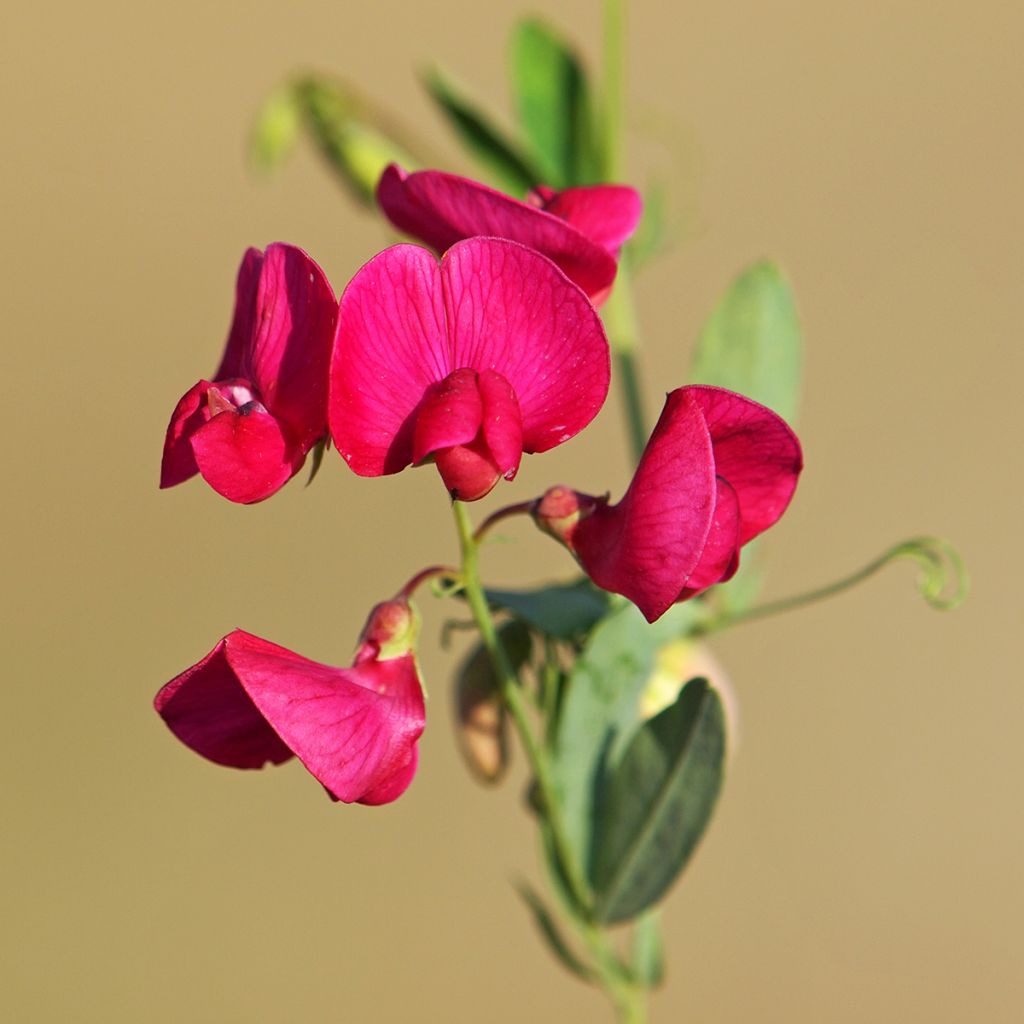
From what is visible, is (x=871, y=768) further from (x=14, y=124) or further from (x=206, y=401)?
(x=14, y=124)

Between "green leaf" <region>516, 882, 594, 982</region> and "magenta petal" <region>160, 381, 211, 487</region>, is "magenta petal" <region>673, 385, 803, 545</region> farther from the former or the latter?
"green leaf" <region>516, 882, 594, 982</region>

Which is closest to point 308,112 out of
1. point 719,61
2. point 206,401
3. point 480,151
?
point 480,151

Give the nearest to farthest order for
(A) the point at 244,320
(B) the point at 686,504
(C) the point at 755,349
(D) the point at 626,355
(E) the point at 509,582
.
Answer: (B) the point at 686,504 < (A) the point at 244,320 < (C) the point at 755,349 < (D) the point at 626,355 < (E) the point at 509,582

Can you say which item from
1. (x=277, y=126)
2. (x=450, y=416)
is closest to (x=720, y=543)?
(x=450, y=416)

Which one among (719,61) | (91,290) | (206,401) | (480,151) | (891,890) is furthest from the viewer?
(719,61)

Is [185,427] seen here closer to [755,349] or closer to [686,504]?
[686,504]

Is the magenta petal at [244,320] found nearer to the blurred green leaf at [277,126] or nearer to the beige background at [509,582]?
the blurred green leaf at [277,126]
